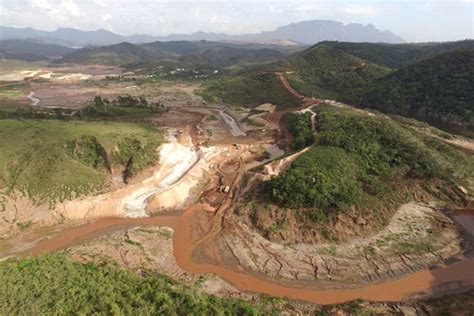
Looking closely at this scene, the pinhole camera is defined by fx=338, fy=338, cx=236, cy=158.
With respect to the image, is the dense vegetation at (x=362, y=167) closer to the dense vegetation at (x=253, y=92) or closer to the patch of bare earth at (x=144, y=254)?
the patch of bare earth at (x=144, y=254)

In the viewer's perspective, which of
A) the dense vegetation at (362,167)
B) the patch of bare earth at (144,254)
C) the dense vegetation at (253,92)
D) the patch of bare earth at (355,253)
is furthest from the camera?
the dense vegetation at (253,92)

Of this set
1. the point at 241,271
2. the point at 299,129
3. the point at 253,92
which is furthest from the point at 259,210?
the point at 253,92

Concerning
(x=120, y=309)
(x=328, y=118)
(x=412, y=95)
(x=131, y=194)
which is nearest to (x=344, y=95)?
(x=412, y=95)

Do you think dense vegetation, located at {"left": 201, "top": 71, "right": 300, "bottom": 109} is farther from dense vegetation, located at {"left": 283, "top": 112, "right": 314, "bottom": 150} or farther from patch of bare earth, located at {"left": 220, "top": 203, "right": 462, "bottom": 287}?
patch of bare earth, located at {"left": 220, "top": 203, "right": 462, "bottom": 287}

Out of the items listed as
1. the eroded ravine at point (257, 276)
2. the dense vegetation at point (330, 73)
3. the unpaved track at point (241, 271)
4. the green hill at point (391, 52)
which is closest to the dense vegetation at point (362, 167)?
the unpaved track at point (241, 271)

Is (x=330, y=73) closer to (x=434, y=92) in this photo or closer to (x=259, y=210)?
(x=434, y=92)
